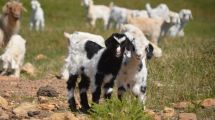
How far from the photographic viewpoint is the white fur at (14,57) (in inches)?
683

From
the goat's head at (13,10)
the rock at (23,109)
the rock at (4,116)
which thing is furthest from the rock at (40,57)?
the rock at (4,116)

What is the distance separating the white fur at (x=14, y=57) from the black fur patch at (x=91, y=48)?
611 cm

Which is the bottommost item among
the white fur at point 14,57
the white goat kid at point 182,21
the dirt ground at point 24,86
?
the dirt ground at point 24,86

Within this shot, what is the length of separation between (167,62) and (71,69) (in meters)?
4.74

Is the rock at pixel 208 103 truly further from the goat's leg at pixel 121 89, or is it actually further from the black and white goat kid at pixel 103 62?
the black and white goat kid at pixel 103 62

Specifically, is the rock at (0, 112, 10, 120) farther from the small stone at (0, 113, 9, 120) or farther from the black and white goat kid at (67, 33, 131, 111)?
the black and white goat kid at (67, 33, 131, 111)

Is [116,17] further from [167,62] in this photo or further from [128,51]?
[128,51]

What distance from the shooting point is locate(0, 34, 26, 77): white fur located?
17.4 meters

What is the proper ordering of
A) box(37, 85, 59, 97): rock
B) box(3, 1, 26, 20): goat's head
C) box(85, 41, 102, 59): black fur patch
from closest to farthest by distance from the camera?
box(85, 41, 102, 59): black fur patch, box(37, 85, 59, 97): rock, box(3, 1, 26, 20): goat's head

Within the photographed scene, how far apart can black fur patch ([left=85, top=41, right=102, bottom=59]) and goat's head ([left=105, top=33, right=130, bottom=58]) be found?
1.63 feet

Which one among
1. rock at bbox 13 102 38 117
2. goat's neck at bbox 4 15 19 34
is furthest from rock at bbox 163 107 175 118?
goat's neck at bbox 4 15 19 34

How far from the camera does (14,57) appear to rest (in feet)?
57.9

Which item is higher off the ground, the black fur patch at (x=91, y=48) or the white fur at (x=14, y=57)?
the white fur at (x=14, y=57)

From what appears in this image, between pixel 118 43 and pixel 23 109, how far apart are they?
187cm
